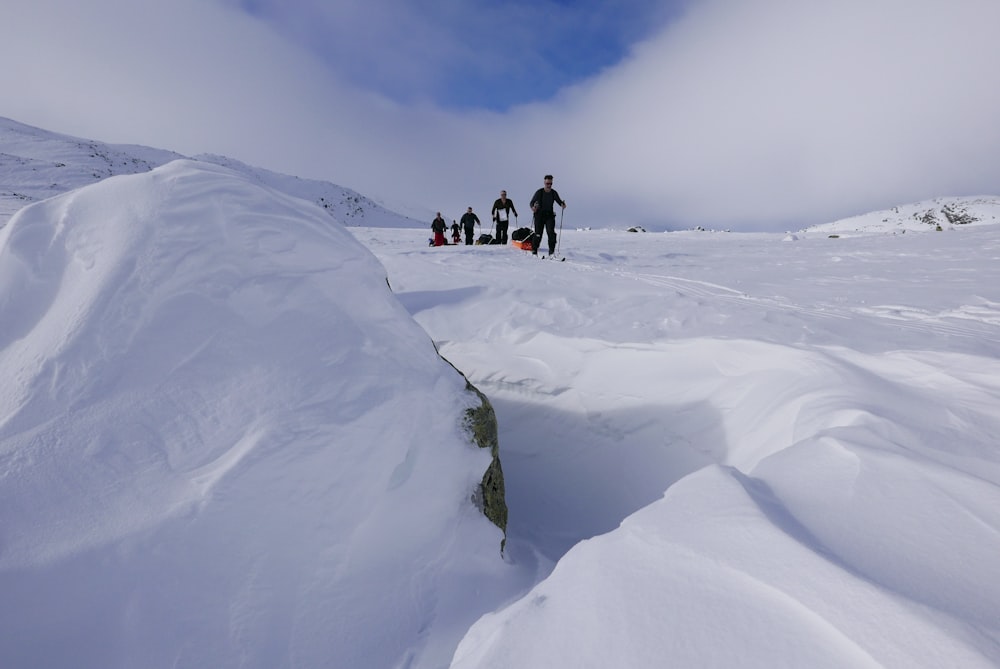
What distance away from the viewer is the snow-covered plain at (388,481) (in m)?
1.05

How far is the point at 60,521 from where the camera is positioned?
4.60 ft

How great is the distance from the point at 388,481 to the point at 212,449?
28.1 inches

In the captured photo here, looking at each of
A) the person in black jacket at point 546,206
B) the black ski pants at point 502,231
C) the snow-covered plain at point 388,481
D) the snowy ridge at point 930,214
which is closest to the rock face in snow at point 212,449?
the snow-covered plain at point 388,481

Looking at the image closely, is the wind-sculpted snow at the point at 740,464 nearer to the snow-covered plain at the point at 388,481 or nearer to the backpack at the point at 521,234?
the snow-covered plain at the point at 388,481

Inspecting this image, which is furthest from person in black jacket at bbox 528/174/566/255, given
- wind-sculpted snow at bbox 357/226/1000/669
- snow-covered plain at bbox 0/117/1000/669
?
snow-covered plain at bbox 0/117/1000/669

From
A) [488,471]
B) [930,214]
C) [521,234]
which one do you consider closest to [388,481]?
[488,471]

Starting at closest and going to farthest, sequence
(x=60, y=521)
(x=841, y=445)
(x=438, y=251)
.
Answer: (x=60, y=521) → (x=841, y=445) → (x=438, y=251)

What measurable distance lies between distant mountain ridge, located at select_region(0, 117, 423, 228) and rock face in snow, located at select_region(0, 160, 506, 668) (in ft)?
10.3

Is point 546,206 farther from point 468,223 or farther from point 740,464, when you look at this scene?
point 740,464

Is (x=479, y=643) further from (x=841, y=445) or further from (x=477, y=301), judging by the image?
(x=477, y=301)

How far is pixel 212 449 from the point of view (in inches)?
67.1

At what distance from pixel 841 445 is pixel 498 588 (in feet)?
5.09

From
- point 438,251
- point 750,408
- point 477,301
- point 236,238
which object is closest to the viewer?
point 236,238

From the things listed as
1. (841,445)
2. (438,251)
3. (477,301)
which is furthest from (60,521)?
(438,251)
